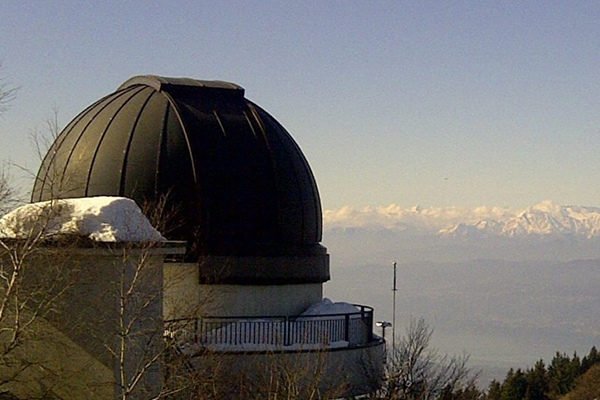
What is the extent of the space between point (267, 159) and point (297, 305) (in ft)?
10.3

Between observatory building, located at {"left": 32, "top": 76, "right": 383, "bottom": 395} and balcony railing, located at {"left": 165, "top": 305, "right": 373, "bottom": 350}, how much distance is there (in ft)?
0.08

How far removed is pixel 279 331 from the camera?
1873 cm

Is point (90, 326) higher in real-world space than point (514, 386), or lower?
higher

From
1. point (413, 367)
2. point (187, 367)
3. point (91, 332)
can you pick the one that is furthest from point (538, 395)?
point (91, 332)

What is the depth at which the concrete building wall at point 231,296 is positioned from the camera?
18781 mm

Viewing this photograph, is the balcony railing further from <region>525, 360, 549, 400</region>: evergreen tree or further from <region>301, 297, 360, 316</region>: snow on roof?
<region>525, 360, 549, 400</region>: evergreen tree

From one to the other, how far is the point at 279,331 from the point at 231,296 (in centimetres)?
149

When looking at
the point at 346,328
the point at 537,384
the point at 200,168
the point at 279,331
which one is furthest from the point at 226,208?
the point at 537,384

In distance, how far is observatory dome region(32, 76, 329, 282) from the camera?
19562 mm

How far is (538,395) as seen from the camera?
4234 centimetres

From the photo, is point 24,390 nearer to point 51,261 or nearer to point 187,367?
point 51,261

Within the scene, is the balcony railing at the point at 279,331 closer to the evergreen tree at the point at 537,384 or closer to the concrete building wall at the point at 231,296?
the concrete building wall at the point at 231,296

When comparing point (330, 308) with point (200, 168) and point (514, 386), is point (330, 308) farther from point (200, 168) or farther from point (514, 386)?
point (514, 386)

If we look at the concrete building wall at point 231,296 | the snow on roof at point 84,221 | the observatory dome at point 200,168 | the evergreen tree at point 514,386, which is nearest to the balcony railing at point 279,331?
the concrete building wall at point 231,296
